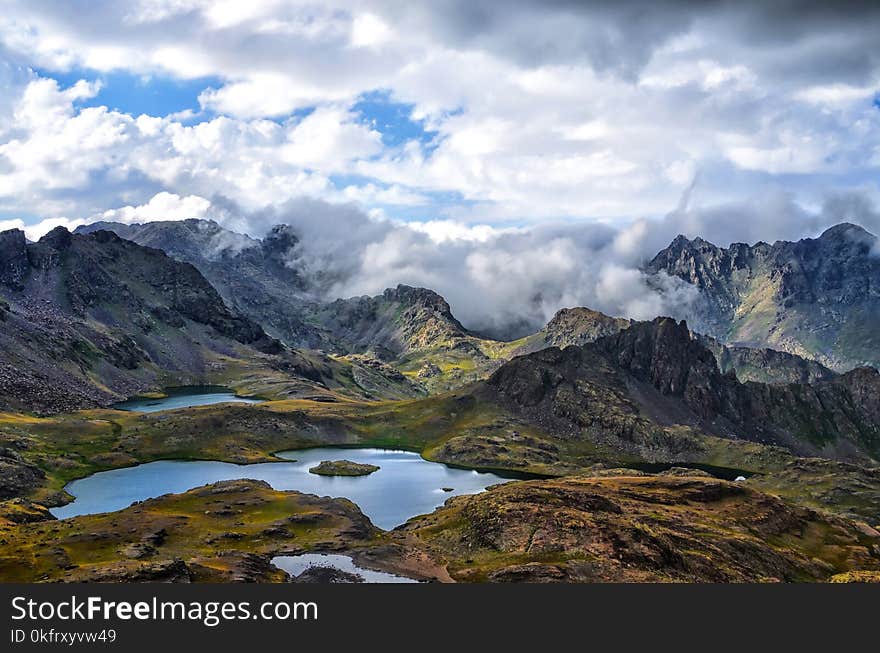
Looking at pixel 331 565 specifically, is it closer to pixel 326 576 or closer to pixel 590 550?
pixel 326 576

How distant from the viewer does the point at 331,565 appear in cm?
15675

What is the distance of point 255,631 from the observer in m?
72.0

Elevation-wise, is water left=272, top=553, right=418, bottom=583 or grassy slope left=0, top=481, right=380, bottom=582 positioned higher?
grassy slope left=0, top=481, right=380, bottom=582

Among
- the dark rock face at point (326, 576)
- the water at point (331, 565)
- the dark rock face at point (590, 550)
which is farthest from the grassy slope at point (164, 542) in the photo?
the dark rock face at point (590, 550)

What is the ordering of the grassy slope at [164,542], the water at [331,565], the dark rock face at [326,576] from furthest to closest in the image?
the water at [331,565]
the dark rock face at [326,576]
the grassy slope at [164,542]

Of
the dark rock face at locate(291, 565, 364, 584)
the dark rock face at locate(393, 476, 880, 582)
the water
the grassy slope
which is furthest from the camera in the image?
the dark rock face at locate(393, 476, 880, 582)

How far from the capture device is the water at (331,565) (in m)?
150

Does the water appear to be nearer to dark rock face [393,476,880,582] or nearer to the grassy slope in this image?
the grassy slope

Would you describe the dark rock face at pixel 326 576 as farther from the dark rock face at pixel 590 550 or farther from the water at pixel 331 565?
the dark rock face at pixel 590 550

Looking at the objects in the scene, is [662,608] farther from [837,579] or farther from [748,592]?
[837,579]

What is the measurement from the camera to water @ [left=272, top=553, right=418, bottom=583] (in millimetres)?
150125

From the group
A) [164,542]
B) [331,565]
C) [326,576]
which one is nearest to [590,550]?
[331,565]

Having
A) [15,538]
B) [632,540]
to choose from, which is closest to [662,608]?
[632,540]

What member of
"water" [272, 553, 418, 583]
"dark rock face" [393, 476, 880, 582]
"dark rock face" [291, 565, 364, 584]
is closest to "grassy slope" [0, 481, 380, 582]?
"water" [272, 553, 418, 583]
